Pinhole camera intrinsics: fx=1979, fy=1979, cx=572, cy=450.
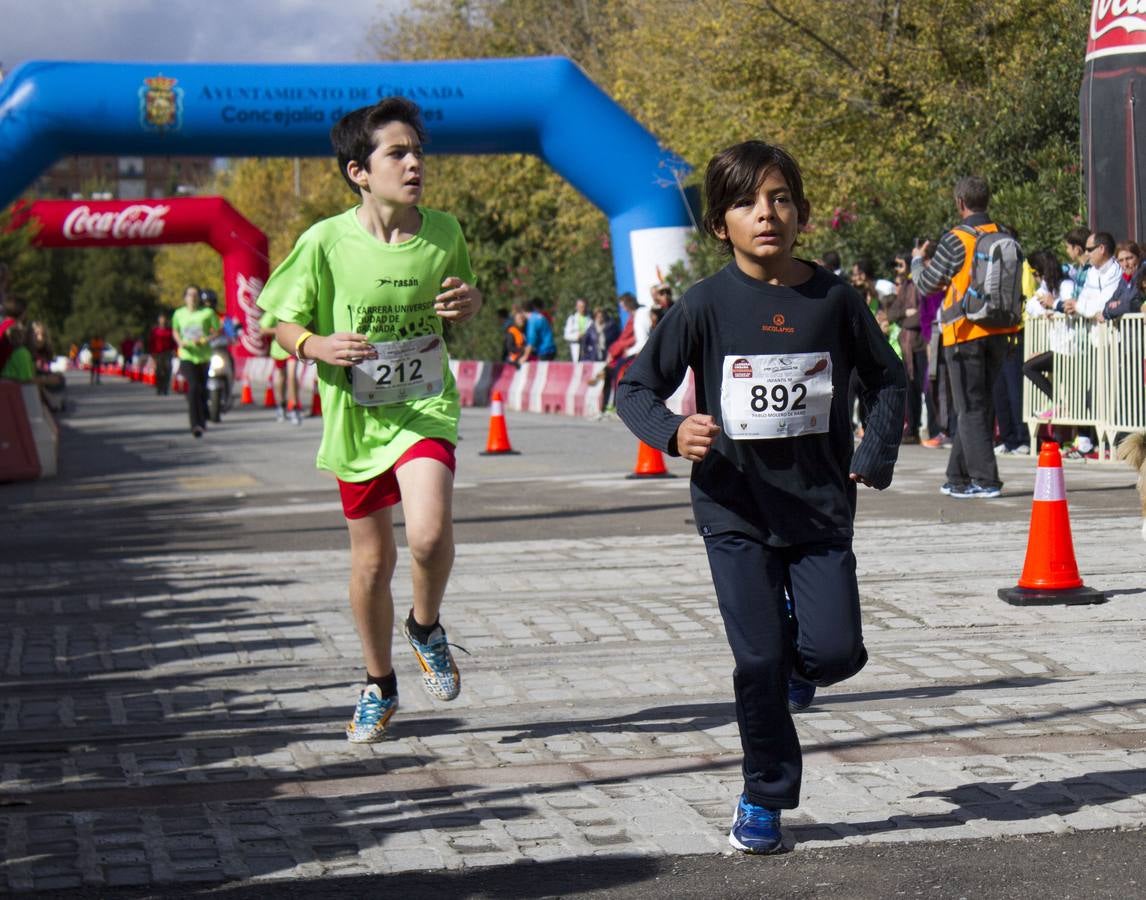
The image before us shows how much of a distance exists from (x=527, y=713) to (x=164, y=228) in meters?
38.2

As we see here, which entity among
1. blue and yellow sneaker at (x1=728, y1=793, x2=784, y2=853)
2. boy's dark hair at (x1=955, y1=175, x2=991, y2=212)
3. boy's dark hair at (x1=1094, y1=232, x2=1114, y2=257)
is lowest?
blue and yellow sneaker at (x1=728, y1=793, x2=784, y2=853)

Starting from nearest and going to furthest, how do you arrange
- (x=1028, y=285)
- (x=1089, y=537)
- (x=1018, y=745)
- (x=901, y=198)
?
(x=1018, y=745), (x=1089, y=537), (x=1028, y=285), (x=901, y=198)

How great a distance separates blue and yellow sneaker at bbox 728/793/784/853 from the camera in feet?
15.1

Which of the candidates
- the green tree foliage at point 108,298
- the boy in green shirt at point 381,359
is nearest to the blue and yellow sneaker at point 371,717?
the boy in green shirt at point 381,359

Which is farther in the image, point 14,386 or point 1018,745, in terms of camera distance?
point 14,386

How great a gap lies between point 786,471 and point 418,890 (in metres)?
1.30

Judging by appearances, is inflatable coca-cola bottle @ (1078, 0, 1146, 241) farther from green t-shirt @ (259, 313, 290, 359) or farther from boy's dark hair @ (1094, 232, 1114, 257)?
green t-shirt @ (259, 313, 290, 359)

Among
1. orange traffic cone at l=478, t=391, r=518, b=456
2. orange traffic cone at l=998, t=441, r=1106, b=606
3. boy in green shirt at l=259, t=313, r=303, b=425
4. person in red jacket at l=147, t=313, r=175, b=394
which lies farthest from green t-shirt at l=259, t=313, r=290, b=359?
person in red jacket at l=147, t=313, r=175, b=394

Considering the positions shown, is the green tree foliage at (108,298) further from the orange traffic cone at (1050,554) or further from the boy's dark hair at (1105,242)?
the orange traffic cone at (1050,554)

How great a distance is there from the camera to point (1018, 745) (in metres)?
5.76

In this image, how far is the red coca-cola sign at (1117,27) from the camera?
1691 cm

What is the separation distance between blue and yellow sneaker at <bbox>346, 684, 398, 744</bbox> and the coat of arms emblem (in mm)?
21232

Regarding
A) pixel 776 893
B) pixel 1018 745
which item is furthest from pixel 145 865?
pixel 1018 745

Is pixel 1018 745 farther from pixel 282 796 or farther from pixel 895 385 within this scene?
pixel 282 796
